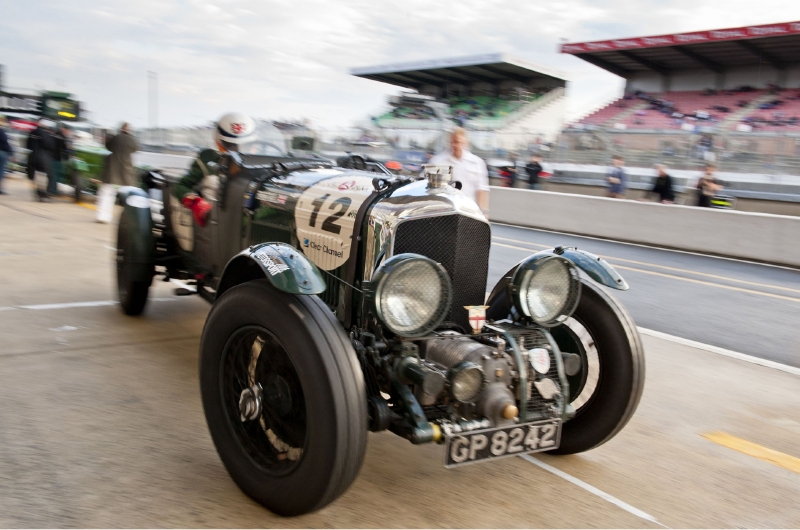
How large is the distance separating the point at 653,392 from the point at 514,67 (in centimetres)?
3678

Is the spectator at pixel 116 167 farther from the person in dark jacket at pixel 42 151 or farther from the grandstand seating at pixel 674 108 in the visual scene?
the grandstand seating at pixel 674 108

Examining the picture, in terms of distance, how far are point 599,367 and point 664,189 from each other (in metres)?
12.9

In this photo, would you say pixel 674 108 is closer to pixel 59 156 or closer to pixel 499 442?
pixel 59 156

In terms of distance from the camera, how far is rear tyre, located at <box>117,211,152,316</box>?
18.4 ft

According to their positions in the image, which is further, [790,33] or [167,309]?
[790,33]

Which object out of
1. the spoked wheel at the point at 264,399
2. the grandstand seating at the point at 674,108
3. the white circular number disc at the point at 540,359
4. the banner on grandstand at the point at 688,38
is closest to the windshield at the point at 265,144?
the spoked wheel at the point at 264,399

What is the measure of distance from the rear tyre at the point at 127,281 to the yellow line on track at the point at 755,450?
431cm

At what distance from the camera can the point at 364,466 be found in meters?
3.36

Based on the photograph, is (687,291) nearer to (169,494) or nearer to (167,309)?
(167,309)

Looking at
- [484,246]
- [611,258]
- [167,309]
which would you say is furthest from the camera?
[611,258]

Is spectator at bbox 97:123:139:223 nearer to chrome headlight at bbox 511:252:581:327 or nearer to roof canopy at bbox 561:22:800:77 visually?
chrome headlight at bbox 511:252:581:327

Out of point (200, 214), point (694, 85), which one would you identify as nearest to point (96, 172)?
point (200, 214)

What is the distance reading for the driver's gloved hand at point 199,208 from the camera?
499cm

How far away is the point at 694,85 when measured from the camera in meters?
33.6
